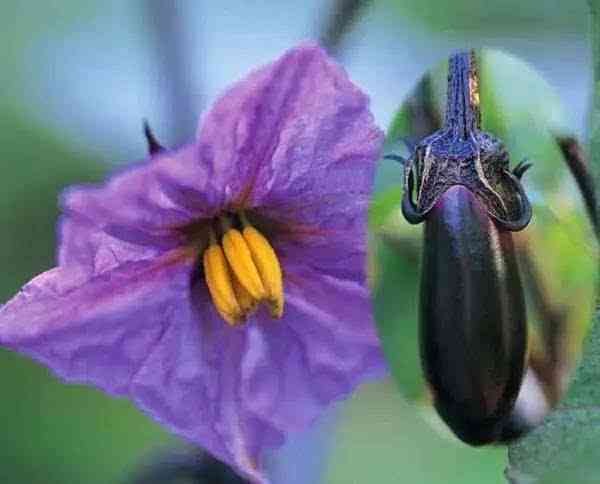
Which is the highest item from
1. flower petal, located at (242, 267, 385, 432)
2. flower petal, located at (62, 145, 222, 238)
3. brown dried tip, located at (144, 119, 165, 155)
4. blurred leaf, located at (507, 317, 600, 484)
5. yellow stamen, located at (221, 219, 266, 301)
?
brown dried tip, located at (144, 119, 165, 155)

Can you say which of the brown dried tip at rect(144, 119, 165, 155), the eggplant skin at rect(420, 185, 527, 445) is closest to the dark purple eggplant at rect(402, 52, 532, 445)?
the eggplant skin at rect(420, 185, 527, 445)

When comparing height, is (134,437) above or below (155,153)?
below

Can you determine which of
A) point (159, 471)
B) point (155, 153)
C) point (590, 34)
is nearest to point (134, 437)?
point (159, 471)

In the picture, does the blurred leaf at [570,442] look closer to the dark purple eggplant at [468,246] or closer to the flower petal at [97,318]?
the dark purple eggplant at [468,246]

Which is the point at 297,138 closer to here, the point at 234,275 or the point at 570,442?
the point at 234,275

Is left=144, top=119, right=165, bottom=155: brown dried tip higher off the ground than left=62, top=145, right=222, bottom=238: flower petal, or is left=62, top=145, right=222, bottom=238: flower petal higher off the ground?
left=144, top=119, right=165, bottom=155: brown dried tip

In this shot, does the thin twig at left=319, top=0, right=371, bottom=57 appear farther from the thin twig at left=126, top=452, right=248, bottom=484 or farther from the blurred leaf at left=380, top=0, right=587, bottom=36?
the thin twig at left=126, top=452, right=248, bottom=484

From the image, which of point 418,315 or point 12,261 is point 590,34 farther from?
point 12,261
